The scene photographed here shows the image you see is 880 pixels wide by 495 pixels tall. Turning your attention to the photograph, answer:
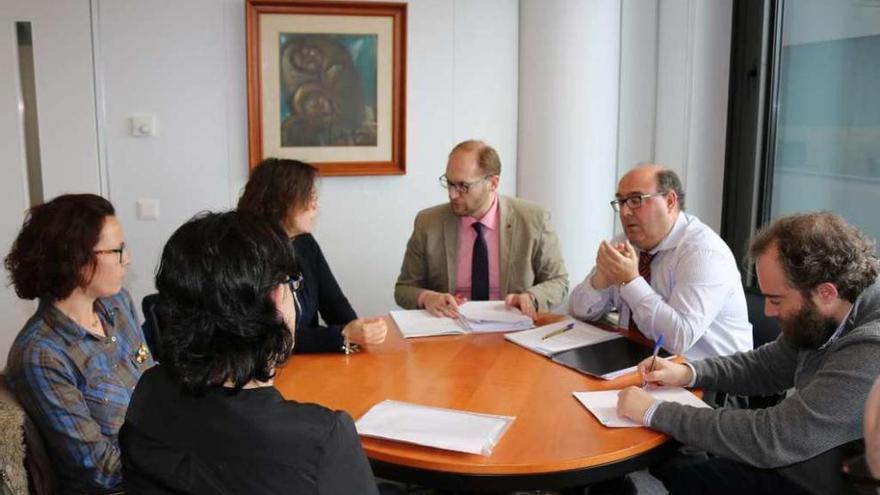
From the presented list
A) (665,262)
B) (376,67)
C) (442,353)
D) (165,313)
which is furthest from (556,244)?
(165,313)

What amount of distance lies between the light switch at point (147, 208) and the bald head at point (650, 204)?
227 centimetres

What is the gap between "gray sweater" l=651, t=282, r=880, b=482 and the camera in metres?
1.53

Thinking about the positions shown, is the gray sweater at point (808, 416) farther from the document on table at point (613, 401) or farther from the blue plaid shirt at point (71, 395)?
the blue plaid shirt at point (71, 395)

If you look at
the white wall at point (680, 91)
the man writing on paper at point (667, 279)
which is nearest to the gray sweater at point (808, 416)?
the man writing on paper at point (667, 279)

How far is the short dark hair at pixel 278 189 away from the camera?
8.42 ft

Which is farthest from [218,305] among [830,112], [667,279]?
[830,112]

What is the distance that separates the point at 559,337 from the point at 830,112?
64.3 inches

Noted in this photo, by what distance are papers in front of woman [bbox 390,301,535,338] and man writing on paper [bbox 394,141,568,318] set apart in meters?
0.38

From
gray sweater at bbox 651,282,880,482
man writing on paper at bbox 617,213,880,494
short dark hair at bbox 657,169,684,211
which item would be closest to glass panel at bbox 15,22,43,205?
short dark hair at bbox 657,169,684,211

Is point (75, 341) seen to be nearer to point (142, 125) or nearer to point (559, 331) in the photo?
point (559, 331)

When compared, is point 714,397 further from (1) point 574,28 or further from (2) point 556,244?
(1) point 574,28

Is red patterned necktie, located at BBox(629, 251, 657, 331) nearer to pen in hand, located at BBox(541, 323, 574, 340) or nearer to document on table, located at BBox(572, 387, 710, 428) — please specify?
pen in hand, located at BBox(541, 323, 574, 340)

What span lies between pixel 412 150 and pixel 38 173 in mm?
1797

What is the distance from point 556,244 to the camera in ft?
10.1
